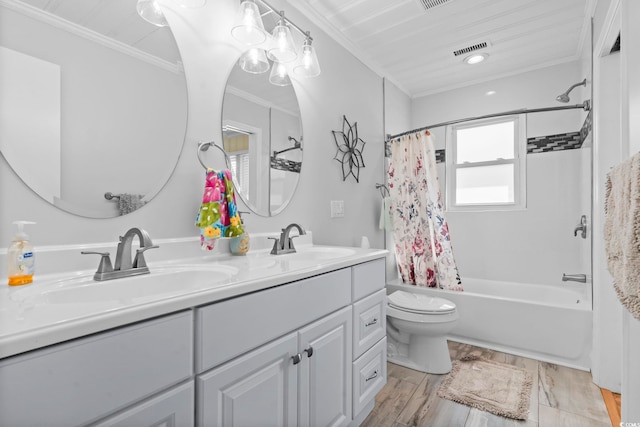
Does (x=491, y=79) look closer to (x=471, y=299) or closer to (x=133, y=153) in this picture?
(x=471, y=299)

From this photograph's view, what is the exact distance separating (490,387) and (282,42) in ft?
7.60

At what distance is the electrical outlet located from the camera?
2182mm

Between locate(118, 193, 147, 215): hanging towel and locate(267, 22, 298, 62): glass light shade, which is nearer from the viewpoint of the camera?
locate(118, 193, 147, 215): hanging towel

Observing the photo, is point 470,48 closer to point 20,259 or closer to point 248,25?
point 248,25

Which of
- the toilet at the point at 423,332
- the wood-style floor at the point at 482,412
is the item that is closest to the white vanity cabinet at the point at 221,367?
the wood-style floor at the point at 482,412

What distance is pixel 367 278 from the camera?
1497 mm

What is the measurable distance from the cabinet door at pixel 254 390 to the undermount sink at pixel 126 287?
0.81 ft

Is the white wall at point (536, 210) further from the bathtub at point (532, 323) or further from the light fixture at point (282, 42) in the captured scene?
the light fixture at point (282, 42)

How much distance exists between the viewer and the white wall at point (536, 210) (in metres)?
2.68

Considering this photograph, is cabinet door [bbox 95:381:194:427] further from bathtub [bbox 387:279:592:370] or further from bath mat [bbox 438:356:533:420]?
bathtub [bbox 387:279:592:370]

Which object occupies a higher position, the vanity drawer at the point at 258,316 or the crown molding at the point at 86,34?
the crown molding at the point at 86,34

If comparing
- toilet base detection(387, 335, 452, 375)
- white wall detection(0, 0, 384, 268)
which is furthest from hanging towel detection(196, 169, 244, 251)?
toilet base detection(387, 335, 452, 375)

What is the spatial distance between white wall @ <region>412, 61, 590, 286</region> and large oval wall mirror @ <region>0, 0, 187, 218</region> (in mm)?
2934

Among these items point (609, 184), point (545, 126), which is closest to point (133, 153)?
point (609, 184)
